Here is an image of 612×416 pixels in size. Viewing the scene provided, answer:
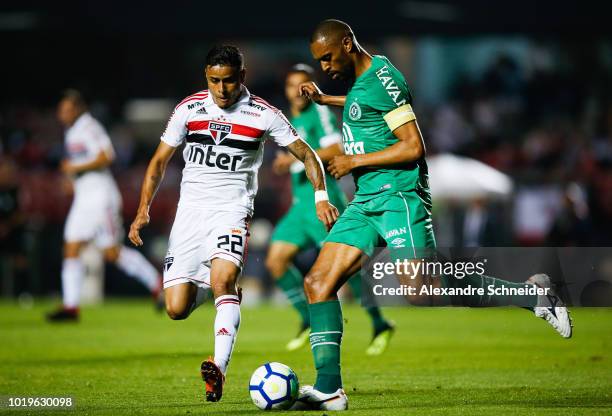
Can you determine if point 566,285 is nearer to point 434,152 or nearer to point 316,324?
point 316,324

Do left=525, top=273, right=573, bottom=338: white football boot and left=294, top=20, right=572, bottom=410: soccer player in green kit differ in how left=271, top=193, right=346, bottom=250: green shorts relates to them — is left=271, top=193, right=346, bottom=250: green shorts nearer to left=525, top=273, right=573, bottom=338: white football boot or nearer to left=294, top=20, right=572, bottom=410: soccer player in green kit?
left=294, top=20, right=572, bottom=410: soccer player in green kit

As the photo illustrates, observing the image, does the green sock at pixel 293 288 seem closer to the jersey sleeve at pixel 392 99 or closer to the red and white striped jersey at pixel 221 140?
the red and white striped jersey at pixel 221 140

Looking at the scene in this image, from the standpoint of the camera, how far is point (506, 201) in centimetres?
1950

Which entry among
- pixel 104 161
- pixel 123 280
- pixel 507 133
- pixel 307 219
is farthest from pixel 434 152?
pixel 307 219

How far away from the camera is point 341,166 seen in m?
6.98

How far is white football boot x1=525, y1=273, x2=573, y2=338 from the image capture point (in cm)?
726

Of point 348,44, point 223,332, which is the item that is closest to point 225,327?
point 223,332

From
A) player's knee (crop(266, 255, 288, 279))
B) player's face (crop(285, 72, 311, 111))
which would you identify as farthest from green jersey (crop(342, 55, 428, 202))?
player's knee (crop(266, 255, 288, 279))

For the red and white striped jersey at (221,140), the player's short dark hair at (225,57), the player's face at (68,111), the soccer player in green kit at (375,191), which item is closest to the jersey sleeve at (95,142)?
the player's face at (68,111)

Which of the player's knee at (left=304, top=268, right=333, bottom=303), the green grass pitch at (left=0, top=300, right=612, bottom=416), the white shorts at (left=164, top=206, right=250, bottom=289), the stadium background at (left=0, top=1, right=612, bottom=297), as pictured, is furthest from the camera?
the stadium background at (left=0, top=1, right=612, bottom=297)

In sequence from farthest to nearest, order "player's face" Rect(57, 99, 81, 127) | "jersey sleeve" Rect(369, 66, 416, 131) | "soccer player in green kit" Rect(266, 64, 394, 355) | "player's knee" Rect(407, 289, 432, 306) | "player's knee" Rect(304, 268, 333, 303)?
"player's face" Rect(57, 99, 81, 127)
"soccer player in green kit" Rect(266, 64, 394, 355)
"player's knee" Rect(407, 289, 432, 306)
"jersey sleeve" Rect(369, 66, 416, 131)
"player's knee" Rect(304, 268, 333, 303)

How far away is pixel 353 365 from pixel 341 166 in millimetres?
2825

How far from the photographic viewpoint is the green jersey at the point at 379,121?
7.09m

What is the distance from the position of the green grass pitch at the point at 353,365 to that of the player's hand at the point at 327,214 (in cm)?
114
